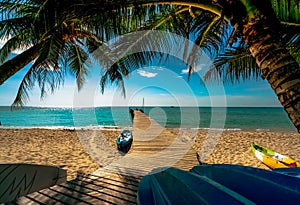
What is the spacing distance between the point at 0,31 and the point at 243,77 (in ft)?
19.1

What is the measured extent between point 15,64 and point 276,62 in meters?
4.56

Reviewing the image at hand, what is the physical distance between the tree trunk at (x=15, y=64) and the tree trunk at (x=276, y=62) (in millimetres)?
4200

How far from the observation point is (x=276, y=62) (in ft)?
6.64

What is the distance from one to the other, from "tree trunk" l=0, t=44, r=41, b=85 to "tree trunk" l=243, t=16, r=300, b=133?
4200mm

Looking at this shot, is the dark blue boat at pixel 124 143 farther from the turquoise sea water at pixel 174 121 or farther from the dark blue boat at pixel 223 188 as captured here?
the turquoise sea water at pixel 174 121

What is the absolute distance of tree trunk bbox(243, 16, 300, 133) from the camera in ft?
6.27

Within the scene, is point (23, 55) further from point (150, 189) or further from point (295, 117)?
point (295, 117)

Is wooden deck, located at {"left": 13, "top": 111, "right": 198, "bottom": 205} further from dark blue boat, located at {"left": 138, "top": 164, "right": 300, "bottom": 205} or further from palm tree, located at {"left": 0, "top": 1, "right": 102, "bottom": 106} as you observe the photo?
palm tree, located at {"left": 0, "top": 1, "right": 102, "bottom": 106}

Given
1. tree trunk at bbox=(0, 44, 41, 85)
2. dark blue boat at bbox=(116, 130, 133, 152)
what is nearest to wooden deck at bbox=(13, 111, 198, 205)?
tree trunk at bbox=(0, 44, 41, 85)

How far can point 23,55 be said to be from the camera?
480cm

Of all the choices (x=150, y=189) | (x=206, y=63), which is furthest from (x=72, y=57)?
(x=150, y=189)

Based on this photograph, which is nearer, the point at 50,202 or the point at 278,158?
the point at 50,202

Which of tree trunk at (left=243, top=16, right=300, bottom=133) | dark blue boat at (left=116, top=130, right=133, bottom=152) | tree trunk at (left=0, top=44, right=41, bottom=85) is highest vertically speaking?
tree trunk at (left=0, top=44, right=41, bottom=85)

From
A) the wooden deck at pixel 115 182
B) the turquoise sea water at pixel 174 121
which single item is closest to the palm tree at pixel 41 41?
the wooden deck at pixel 115 182
